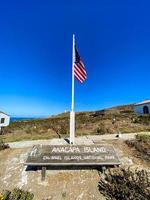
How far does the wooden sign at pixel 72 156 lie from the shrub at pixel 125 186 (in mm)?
567

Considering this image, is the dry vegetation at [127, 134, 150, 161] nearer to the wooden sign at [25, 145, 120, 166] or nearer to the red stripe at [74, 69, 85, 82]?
the wooden sign at [25, 145, 120, 166]

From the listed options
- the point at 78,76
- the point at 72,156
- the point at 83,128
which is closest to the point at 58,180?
the point at 72,156

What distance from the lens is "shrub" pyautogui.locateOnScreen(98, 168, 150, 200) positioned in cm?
596

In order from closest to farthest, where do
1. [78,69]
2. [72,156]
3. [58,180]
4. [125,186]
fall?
[125,186]
[58,180]
[72,156]
[78,69]

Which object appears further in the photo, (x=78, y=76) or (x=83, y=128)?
(x=83, y=128)

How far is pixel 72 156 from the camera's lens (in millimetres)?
7727

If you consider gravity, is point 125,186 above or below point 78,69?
below

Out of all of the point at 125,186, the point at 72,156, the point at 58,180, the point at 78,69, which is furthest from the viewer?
the point at 78,69

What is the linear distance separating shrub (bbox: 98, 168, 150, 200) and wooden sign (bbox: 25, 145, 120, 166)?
567 millimetres

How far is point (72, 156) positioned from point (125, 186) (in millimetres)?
2378

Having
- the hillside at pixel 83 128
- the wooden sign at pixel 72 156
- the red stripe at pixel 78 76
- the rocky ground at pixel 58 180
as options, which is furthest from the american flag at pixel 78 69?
the rocky ground at pixel 58 180

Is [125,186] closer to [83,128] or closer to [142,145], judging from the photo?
[142,145]

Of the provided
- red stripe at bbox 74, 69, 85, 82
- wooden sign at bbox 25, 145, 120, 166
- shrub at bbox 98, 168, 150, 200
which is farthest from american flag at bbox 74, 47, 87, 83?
shrub at bbox 98, 168, 150, 200

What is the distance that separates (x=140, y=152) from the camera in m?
9.43
